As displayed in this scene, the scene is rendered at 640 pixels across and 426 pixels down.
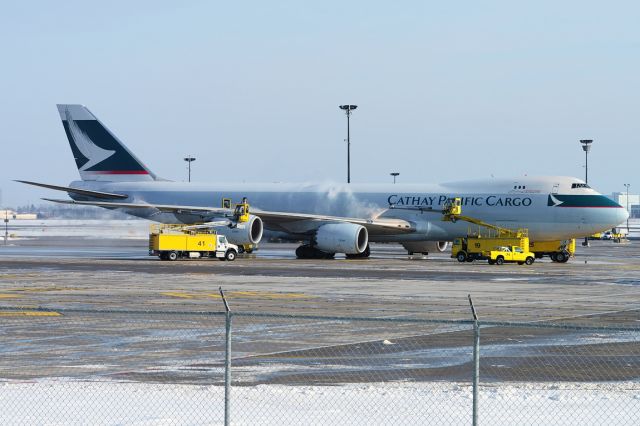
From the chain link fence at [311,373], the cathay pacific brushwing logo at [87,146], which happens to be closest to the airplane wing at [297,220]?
the cathay pacific brushwing logo at [87,146]

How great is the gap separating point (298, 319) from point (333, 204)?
39032 millimetres

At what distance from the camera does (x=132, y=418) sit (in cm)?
1316

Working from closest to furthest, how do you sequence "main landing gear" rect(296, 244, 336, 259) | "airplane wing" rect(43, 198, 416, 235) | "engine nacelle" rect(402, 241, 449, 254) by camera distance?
"airplane wing" rect(43, 198, 416, 235), "main landing gear" rect(296, 244, 336, 259), "engine nacelle" rect(402, 241, 449, 254)

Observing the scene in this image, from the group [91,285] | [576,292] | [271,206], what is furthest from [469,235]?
[91,285]

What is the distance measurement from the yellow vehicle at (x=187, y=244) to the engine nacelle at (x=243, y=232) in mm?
373

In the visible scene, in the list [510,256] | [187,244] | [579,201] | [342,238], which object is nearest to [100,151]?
[187,244]

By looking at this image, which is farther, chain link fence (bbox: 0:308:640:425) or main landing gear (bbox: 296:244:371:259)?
main landing gear (bbox: 296:244:371:259)

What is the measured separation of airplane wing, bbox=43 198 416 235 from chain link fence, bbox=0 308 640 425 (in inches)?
1278

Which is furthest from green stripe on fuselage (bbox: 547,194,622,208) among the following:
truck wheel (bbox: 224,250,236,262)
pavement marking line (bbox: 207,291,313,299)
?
pavement marking line (bbox: 207,291,313,299)

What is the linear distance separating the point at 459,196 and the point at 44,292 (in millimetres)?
29662

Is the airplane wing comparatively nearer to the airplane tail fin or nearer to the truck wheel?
the truck wheel

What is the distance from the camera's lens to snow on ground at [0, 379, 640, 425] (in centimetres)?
1321

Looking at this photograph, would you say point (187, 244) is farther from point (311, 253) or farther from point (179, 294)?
point (179, 294)

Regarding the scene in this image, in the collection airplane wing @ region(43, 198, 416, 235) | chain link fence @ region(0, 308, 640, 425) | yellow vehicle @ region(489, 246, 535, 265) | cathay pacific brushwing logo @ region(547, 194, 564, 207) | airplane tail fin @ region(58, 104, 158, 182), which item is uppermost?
airplane tail fin @ region(58, 104, 158, 182)
